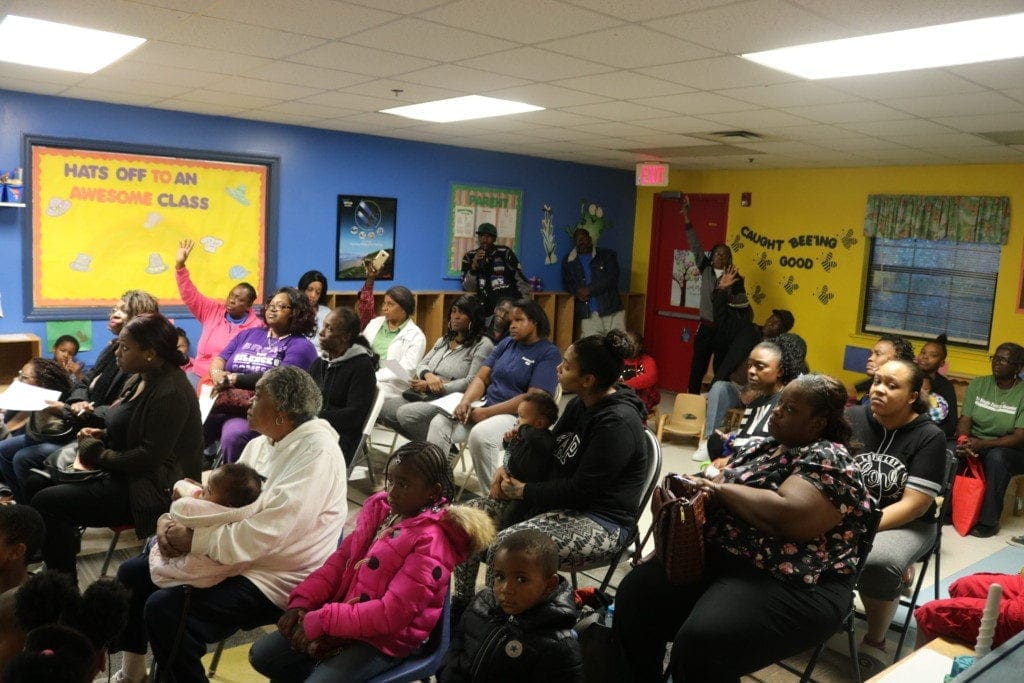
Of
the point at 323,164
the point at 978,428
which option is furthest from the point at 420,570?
the point at 323,164

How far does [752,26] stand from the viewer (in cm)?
300

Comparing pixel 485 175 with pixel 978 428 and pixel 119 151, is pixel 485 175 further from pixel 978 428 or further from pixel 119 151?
pixel 978 428

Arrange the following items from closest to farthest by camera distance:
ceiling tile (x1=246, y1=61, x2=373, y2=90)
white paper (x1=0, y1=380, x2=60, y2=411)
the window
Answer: white paper (x1=0, y1=380, x2=60, y2=411)
ceiling tile (x1=246, y1=61, x2=373, y2=90)
the window

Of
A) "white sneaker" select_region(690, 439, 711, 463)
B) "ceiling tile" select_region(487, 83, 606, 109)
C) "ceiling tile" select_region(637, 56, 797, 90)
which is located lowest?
"white sneaker" select_region(690, 439, 711, 463)

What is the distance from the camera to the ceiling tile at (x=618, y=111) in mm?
4918

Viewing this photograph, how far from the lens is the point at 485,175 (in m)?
8.11

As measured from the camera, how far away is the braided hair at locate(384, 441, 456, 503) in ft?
7.34

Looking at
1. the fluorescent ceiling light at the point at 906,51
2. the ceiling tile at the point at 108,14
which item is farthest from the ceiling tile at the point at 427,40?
the fluorescent ceiling light at the point at 906,51

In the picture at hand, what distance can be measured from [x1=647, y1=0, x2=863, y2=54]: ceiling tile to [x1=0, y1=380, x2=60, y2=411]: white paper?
3079mm

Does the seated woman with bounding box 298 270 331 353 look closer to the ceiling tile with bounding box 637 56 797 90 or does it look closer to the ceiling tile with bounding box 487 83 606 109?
the ceiling tile with bounding box 487 83 606 109

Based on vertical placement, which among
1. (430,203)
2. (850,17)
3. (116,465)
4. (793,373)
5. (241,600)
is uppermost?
(850,17)

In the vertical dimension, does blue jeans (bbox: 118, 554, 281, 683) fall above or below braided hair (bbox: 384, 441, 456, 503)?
below

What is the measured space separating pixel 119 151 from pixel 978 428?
6333mm

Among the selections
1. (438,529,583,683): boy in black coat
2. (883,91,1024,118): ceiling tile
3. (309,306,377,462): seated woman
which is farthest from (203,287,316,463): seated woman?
(883,91,1024,118): ceiling tile
